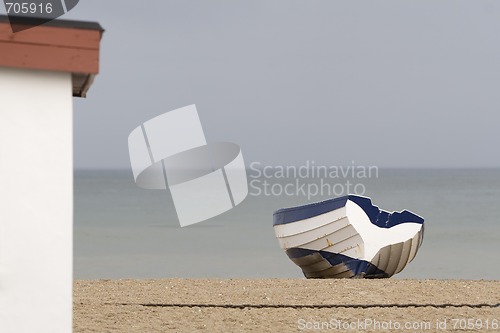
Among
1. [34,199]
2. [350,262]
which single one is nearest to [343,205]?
[350,262]

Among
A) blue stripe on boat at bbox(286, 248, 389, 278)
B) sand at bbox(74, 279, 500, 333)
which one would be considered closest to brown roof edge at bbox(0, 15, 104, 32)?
sand at bbox(74, 279, 500, 333)

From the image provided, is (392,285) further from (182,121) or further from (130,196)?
Result: (130,196)

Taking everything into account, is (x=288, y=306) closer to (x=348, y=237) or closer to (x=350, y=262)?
(x=348, y=237)

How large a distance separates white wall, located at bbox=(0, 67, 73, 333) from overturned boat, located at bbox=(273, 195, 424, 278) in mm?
6673

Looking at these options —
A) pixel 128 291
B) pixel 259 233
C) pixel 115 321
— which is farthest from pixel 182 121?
pixel 259 233

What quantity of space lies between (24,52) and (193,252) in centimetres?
2428

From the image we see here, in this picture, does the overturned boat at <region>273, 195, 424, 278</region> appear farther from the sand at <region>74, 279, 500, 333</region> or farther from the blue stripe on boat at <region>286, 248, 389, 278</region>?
the sand at <region>74, 279, 500, 333</region>

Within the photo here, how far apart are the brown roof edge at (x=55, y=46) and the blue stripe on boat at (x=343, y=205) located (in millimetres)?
6718

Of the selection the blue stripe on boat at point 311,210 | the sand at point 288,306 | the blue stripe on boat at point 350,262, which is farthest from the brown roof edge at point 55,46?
the blue stripe on boat at point 350,262

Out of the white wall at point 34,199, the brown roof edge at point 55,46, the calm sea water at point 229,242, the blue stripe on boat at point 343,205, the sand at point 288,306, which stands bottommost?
the calm sea water at point 229,242

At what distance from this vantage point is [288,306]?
30.3 feet

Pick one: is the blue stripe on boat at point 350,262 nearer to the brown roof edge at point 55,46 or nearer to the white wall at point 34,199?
the white wall at point 34,199

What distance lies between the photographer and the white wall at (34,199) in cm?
534

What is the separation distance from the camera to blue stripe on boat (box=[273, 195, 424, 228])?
1170 cm
